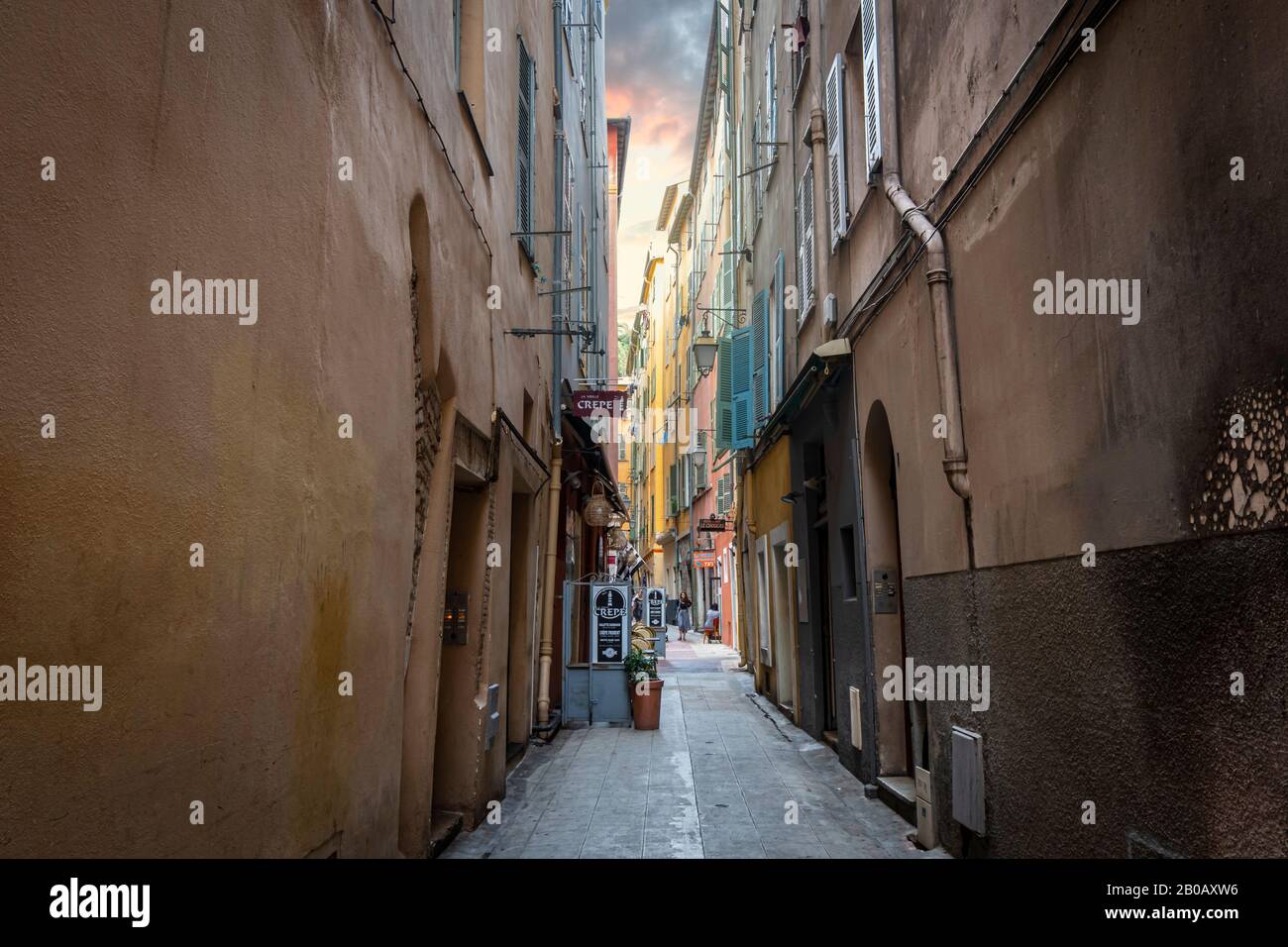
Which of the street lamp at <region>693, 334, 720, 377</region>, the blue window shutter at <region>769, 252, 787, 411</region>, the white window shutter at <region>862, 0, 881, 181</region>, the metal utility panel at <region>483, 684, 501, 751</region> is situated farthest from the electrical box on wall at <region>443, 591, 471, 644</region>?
the street lamp at <region>693, 334, 720, 377</region>

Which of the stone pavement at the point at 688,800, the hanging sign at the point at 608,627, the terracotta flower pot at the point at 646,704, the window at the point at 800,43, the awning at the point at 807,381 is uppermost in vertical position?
the window at the point at 800,43

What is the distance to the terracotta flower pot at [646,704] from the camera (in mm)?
13125

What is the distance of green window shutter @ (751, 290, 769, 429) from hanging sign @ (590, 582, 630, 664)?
3.79 m

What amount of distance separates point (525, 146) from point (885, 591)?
603 centimetres

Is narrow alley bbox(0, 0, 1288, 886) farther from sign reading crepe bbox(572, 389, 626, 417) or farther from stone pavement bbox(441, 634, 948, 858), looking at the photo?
sign reading crepe bbox(572, 389, 626, 417)

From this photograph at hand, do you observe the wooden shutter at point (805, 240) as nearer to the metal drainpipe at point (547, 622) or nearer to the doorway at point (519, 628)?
the metal drainpipe at point (547, 622)

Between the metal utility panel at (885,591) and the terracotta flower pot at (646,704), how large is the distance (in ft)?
15.8

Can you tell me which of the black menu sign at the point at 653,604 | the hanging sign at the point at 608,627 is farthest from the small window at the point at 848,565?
the black menu sign at the point at 653,604

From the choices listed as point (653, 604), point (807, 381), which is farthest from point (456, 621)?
point (653, 604)

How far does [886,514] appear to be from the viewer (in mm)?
9359

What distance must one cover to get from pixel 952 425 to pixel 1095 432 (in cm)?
191
